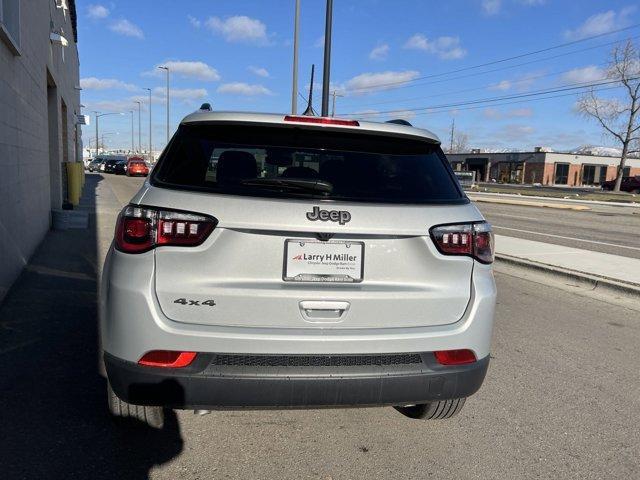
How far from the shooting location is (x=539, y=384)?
4098mm

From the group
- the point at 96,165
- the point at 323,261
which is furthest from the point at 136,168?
the point at 323,261

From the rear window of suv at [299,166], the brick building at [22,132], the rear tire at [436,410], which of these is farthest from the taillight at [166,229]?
the brick building at [22,132]

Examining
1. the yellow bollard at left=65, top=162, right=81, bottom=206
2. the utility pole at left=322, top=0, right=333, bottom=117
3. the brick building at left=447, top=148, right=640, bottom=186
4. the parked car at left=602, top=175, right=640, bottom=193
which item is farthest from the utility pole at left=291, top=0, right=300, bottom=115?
the brick building at left=447, top=148, right=640, bottom=186

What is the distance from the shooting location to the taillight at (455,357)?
2766 millimetres

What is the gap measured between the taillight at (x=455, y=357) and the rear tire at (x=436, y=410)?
325 millimetres

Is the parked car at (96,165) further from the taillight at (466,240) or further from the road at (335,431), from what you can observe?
the taillight at (466,240)

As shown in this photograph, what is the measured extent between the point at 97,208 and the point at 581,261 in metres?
12.9

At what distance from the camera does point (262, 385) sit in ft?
8.31

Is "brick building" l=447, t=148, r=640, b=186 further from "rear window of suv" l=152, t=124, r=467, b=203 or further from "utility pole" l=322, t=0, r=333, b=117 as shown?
"rear window of suv" l=152, t=124, r=467, b=203

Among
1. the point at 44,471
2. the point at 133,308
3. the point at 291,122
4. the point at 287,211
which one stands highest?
the point at 291,122

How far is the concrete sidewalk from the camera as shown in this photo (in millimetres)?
7915

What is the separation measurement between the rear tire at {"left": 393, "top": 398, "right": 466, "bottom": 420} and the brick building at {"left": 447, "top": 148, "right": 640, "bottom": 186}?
73.3 metres

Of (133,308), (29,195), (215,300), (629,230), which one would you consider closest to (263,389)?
(215,300)

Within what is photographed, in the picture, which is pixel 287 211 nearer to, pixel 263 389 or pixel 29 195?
pixel 263 389
